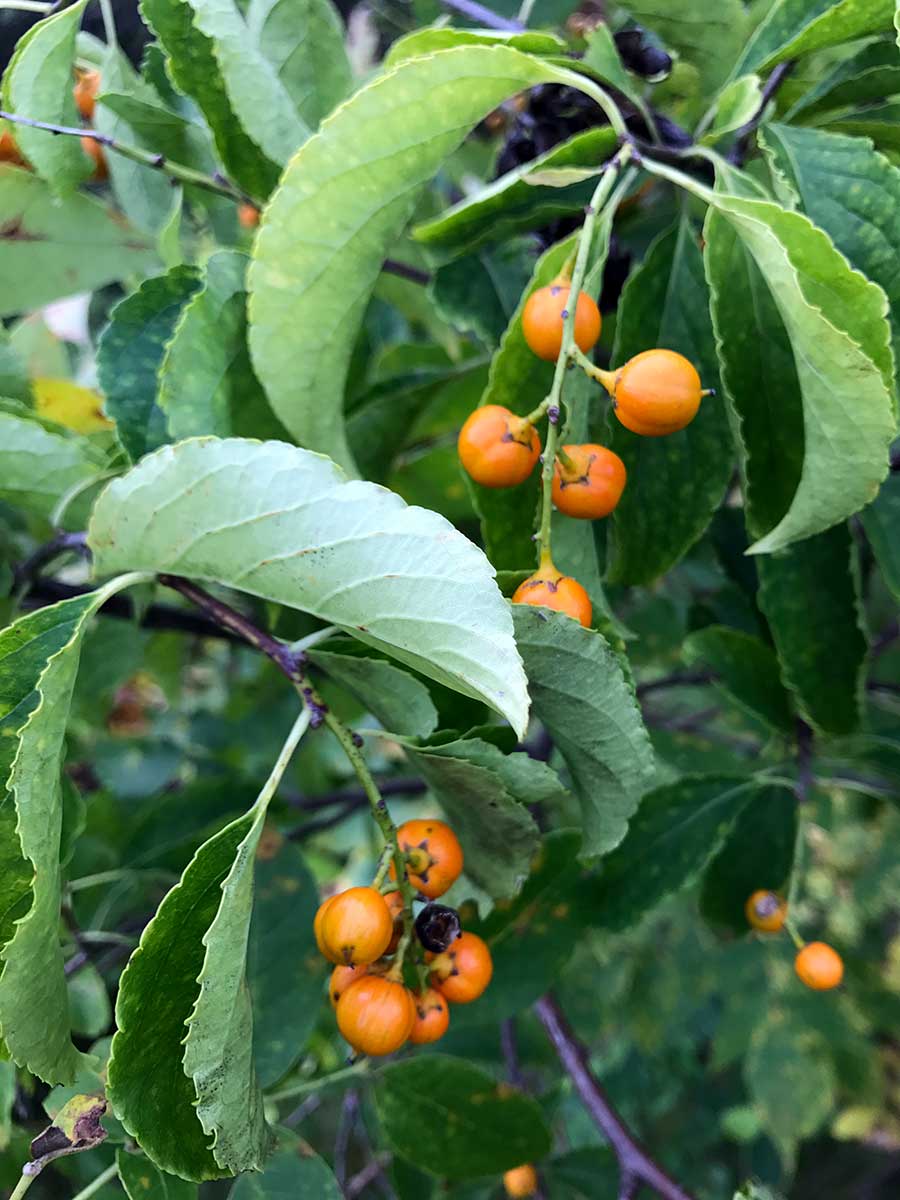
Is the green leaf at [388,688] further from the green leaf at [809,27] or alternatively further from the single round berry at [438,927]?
the green leaf at [809,27]

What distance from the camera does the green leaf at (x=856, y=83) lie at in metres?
0.94

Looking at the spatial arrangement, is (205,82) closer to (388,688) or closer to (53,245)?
(53,245)

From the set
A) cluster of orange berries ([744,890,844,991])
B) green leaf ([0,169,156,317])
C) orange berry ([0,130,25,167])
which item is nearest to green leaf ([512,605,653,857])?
cluster of orange berries ([744,890,844,991])

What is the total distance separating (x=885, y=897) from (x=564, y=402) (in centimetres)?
289

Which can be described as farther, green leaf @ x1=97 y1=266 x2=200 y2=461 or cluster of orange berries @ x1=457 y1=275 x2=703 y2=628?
green leaf @ x1=97 y1=266 x2=200 y2=461

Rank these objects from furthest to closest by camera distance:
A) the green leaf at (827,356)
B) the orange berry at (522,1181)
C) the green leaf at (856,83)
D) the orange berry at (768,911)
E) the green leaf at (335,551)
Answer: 1. the orange berry at (522,1181)
2. the orange berry at (768,911)
3. the green leaf at (856,83)
4. the green leaf at (827,356)
5. the green leaf at (335,551)

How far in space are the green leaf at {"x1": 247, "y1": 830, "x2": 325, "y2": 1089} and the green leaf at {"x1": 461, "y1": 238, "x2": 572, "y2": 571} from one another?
1.81 feet

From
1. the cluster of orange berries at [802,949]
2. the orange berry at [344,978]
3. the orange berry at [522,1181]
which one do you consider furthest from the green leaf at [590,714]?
Answer: the orange berry at [522,1181]

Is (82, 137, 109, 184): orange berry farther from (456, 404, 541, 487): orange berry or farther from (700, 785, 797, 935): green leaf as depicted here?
(700, 785, 797, 935): green leaf

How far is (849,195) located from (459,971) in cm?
80

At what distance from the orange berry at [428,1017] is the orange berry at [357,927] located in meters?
0.12

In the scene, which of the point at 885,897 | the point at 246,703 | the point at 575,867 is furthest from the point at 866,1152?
the point at 575,867

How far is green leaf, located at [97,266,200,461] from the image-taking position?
99 cm

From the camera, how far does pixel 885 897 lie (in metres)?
3.18
